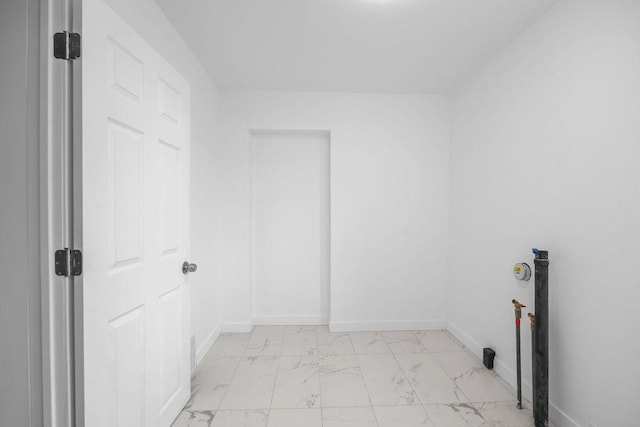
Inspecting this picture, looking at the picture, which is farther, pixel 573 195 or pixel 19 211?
pixel 573 195

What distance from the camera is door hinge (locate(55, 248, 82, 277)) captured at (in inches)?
40.9

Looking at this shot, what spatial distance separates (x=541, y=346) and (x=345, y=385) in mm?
1318

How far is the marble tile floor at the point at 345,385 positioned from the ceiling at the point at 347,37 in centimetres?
262

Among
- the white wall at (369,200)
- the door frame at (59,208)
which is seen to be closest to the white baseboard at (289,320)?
the white wall at (369,200)

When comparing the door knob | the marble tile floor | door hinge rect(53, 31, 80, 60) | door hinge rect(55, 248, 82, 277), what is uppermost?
door hinge rect(53, 31, 80, 60)

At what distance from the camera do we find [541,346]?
1726 millimetres

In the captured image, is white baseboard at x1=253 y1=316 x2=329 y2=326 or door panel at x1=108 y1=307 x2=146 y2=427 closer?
door panel at x1=108 y1=307 x2=146 y2=427

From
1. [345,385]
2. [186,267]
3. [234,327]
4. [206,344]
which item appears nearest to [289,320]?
[234,327]

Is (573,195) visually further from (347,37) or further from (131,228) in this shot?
(131,228)

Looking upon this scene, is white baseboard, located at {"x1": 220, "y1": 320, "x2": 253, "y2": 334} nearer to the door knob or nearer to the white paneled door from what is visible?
the white paneled door

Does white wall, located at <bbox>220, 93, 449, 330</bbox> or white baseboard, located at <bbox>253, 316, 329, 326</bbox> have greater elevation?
white wall, located at <bbox>220, 93, 449, 330</bbox>

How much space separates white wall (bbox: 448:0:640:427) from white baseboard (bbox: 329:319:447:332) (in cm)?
74

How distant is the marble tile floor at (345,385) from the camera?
184 cm

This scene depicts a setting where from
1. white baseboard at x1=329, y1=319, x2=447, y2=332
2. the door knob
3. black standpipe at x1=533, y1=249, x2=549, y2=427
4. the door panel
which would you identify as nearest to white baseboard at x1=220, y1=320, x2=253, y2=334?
white baseboard at x1=329, y1=319, x2=447, y2=332
